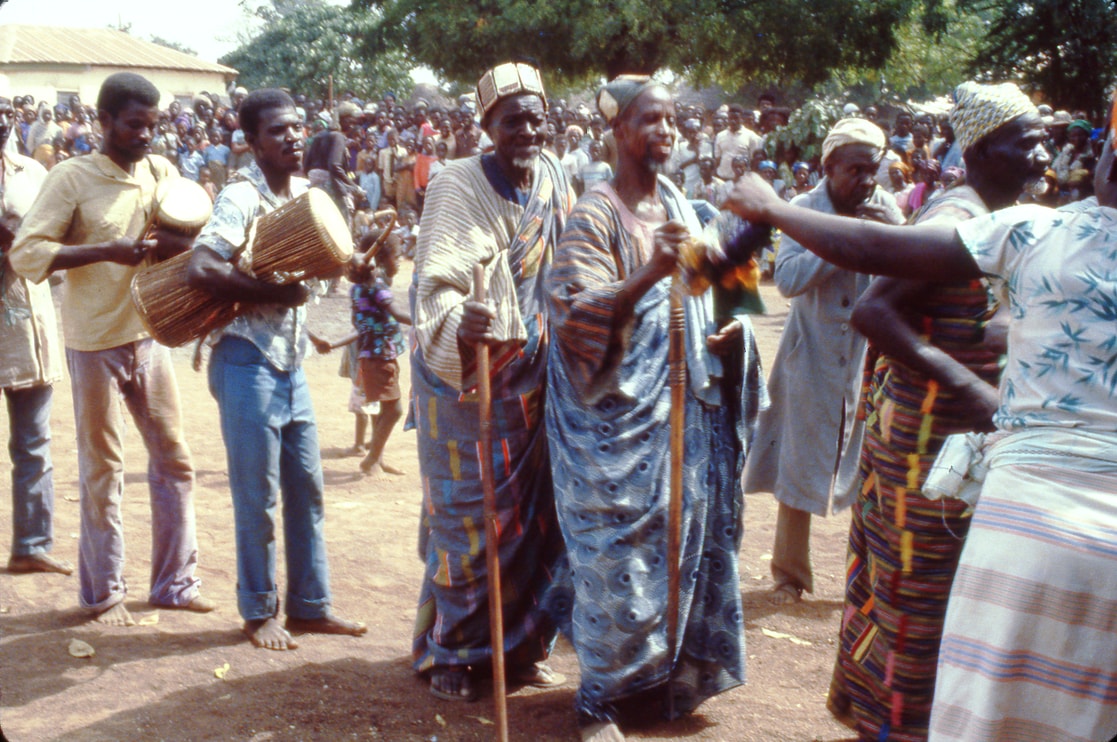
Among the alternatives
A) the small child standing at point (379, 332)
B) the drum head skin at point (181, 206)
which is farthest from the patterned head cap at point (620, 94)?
the small child standing at point (379, 332)

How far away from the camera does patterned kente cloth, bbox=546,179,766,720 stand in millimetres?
3744

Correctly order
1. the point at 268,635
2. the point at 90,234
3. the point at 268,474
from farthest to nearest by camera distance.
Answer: the point at 90,234 < the point at 268,635 < the point at 268,474

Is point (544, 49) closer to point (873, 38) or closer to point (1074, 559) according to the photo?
point (873, 38)

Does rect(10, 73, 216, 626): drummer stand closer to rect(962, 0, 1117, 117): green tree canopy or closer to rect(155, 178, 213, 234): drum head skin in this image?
rect(155, 178, 213, 234): drum head skin

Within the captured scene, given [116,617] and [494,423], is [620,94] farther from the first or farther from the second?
[116,617]

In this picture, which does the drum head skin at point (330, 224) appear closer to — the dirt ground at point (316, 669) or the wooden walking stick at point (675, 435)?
the wooden walking stick at point (675, 435)

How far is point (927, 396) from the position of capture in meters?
3.26

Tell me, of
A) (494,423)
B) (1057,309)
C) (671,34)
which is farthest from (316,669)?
(671,34)

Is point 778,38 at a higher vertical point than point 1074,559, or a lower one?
higher

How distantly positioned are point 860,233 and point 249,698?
2937 mm

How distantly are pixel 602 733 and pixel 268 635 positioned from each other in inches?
63.3

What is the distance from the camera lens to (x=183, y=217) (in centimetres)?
467

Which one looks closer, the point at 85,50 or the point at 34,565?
the point at 34,565

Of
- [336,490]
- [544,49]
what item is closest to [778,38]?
[544,49]
